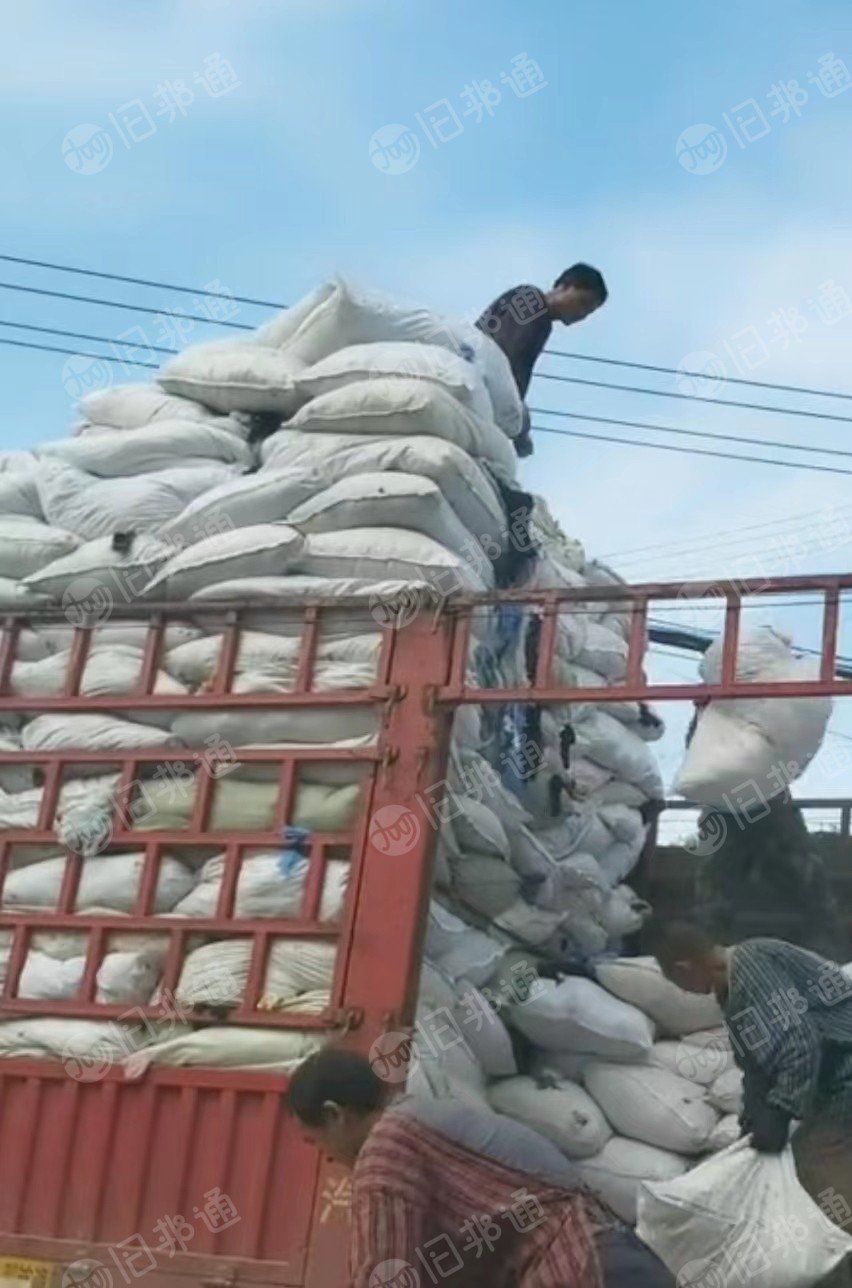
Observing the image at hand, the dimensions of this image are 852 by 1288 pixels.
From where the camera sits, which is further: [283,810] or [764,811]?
[764,811]

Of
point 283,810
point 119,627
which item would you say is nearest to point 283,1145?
point 283,810

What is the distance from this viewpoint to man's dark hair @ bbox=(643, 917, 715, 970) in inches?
179

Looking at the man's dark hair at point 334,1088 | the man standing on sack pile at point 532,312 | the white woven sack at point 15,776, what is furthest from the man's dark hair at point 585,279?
the man's dark hair at point 334,1088

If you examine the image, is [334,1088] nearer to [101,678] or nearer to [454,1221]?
[454,1221]

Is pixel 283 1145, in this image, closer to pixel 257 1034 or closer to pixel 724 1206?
pixel 257 1034

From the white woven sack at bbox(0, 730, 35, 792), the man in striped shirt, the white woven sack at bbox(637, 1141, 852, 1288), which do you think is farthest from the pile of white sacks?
the man in striped shirt

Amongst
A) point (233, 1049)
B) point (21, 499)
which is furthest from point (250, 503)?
point (233, 1049)

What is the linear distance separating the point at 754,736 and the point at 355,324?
159 cm

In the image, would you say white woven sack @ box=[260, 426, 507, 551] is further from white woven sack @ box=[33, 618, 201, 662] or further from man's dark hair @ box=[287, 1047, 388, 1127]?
man's dark hair @ box=[287, 1047, 388, 1127]

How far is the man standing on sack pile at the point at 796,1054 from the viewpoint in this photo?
344 cm

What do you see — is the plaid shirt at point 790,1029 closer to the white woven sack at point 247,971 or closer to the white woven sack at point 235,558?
the white woven sack at point 247,971

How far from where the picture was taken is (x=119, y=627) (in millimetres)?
4375

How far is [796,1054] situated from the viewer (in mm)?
3479

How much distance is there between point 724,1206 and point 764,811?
1414 millimetres
